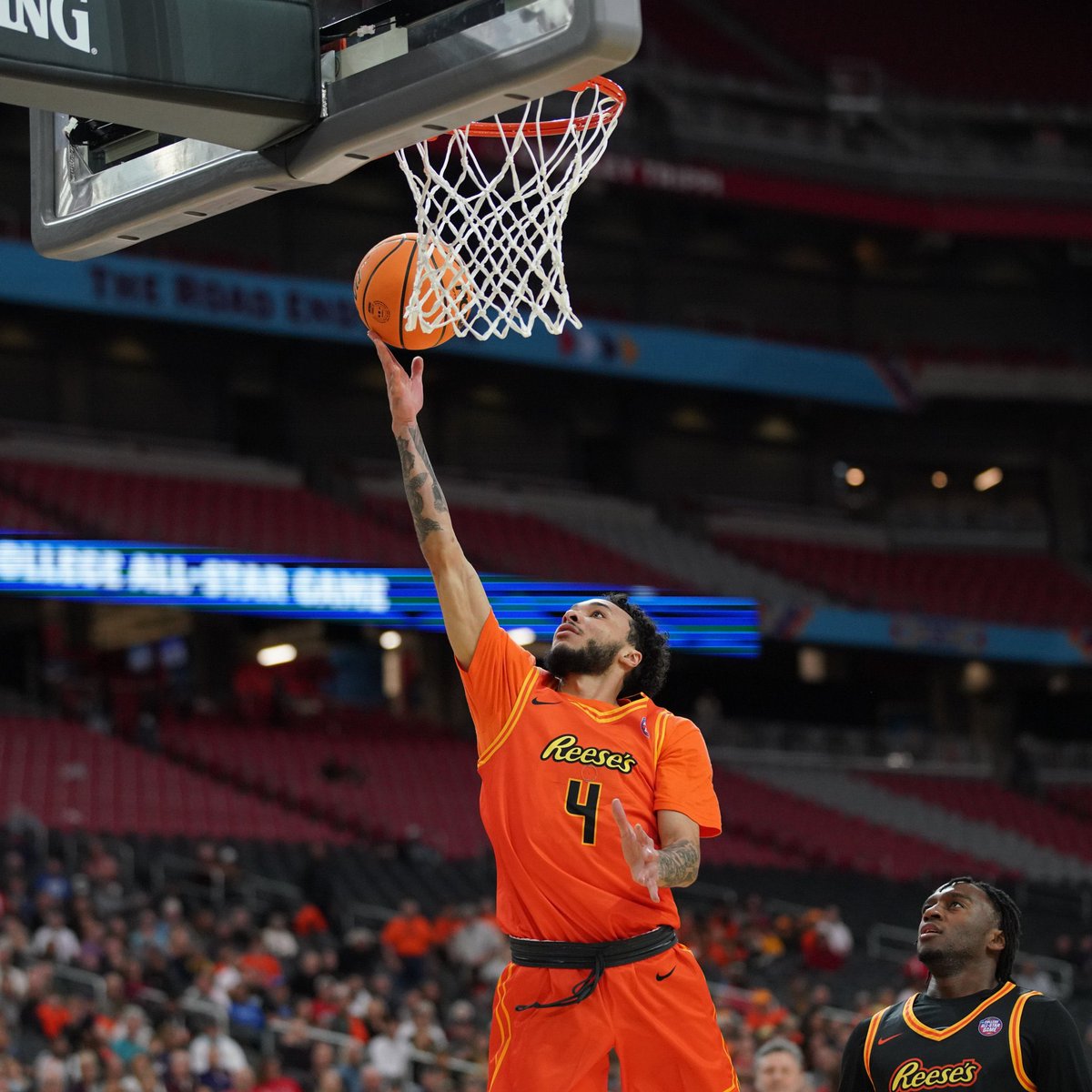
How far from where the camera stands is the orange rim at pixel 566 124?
4.73m

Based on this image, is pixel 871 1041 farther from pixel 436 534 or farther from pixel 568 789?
pixel 436 534

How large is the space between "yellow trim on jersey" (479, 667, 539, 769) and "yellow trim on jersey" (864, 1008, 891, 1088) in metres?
1.13

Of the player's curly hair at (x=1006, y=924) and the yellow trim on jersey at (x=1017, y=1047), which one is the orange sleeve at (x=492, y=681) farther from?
the yellow trim on jersey at (x=1017, y=1047)

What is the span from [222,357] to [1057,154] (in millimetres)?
13115

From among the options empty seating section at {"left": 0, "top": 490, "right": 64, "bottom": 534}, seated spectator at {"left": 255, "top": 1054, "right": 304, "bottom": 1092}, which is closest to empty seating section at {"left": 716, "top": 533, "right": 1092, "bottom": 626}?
empty seating section at {"left": 0, "top": 490, "right": 64, "bottom": 534}

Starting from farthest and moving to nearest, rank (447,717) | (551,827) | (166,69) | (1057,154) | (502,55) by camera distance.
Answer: (1057,154), (447,717), (551,827), (166,69), (502,55)

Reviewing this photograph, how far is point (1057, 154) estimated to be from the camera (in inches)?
1138

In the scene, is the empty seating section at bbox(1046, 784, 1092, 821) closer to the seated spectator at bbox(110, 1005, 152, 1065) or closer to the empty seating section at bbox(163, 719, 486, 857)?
the empty seating section at bbox(163, 719, 486, 857)

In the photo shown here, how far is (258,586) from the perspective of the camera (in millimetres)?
22953

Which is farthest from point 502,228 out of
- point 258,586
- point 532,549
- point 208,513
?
point 532,549

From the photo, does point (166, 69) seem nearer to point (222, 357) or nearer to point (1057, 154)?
point (222, 357)

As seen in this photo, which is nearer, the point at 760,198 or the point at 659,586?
the point at 659,586

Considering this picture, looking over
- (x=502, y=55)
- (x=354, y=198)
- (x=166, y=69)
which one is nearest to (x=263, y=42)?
(x=166, y=69)

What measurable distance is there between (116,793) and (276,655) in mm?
7737
